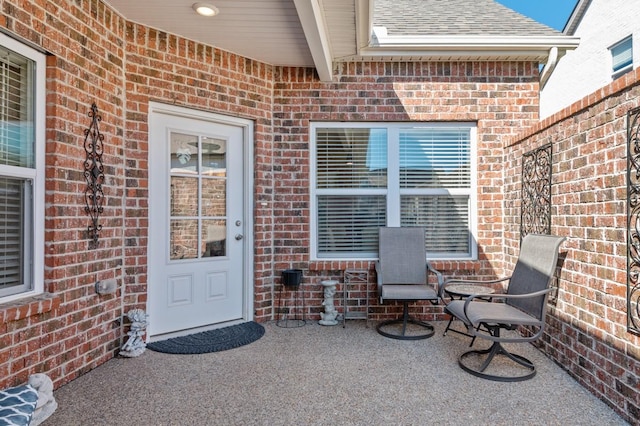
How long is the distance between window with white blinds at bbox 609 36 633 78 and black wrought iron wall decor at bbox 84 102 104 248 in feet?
30.3

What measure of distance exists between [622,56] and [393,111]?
264 inches

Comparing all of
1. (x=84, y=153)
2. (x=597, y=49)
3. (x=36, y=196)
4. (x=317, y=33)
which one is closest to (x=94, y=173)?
(x=84, y=153)

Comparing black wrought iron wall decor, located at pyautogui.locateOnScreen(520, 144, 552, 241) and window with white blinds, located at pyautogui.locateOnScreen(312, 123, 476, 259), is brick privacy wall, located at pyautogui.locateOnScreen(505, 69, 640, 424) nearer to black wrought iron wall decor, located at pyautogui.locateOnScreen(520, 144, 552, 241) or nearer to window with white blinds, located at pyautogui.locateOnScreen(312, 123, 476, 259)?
black wrought iron wall decor, located at pyautogui.locateOnScreen(520, 144, 552, 241)

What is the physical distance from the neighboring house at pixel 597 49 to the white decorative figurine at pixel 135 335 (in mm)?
7571

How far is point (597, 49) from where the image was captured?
8.59 metres

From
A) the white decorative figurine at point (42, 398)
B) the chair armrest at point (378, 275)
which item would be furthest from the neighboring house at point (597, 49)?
the white decorative figurine at point (42, 398)

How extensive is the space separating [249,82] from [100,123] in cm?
161

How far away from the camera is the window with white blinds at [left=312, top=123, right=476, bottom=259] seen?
447 cm

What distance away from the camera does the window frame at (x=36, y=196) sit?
2570mm

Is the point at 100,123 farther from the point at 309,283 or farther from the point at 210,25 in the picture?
the point at 309,283

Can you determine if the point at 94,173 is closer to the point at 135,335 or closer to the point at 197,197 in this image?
the point at 197,197

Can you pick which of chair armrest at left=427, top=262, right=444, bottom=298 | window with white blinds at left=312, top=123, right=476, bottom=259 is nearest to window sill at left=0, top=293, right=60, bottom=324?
window with white blinds at left=312, top=123, right=476, bottom=259

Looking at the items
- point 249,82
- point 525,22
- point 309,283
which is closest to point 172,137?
point 249,82

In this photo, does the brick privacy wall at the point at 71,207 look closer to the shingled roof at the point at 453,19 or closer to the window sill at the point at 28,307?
the window sill at the point at 28,307
